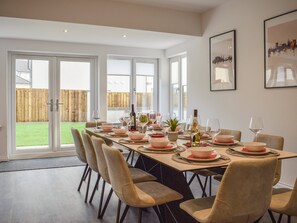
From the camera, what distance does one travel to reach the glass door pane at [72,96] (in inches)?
240

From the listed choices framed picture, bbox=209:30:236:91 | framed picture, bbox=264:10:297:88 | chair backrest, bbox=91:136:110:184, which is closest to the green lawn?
framed picture, bbox=209:30:236:91

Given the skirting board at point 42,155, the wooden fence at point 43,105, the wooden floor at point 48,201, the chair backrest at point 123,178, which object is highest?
the wooden fence at point 43,105

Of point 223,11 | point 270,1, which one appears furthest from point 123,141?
point 223,11

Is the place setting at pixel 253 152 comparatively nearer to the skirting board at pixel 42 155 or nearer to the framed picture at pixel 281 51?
the framed picture at pixel 281 51

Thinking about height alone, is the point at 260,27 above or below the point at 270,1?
below

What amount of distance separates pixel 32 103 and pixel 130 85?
2146 mm

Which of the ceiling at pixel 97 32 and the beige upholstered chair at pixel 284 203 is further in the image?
the ceiling at pixel 97 32

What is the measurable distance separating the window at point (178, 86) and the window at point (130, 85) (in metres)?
0.43

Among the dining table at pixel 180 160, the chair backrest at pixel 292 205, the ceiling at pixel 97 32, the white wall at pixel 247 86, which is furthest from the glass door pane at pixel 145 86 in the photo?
the chair backrest at pixel 292 205

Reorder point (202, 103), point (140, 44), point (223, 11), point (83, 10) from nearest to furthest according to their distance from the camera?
point (83, 10), point (223, 11), point (202, 103), point (140, 44)

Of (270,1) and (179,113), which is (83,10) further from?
(179,113)

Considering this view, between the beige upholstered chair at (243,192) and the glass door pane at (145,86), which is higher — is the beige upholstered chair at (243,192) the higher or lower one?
the lower one

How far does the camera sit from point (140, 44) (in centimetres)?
609

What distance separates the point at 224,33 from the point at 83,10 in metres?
2.25
